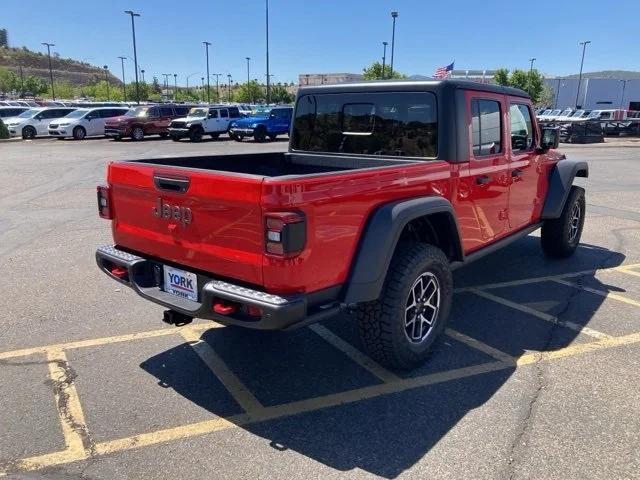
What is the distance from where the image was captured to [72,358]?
3.81 metres

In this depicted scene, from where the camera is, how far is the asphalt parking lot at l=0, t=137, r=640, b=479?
8.94 ft

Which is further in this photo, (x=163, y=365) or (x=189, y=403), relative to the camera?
(x=163, y=365)

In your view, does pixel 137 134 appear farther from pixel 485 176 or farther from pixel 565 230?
pixel 485 176

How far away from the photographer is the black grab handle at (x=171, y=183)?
10.1 ft

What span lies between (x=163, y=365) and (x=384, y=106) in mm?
2634

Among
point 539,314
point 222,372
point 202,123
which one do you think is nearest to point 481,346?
point 539,314

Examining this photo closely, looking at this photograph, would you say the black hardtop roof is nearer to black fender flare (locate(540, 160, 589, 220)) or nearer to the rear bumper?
black fender flare (locate(540, 160, 589, 220))

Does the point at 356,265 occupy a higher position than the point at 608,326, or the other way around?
the point at 356,265

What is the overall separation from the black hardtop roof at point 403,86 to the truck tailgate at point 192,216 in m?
1.92

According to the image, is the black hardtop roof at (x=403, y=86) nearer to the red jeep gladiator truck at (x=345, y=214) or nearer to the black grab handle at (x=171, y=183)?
the red jeep gladiator truck at (x=345, y=214)

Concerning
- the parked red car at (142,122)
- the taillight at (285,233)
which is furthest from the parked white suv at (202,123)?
the taillight at (285,233)

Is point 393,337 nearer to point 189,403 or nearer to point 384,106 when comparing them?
→ point 189,403

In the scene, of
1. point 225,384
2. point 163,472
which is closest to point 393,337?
point 225,384

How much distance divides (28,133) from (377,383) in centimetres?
3015
